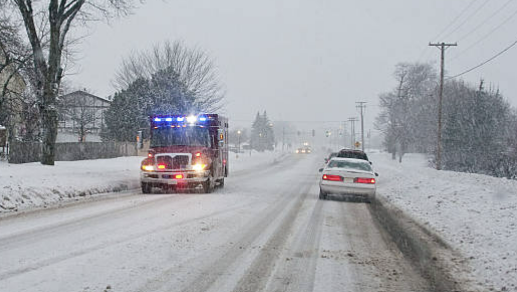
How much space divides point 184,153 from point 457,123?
1689 inches

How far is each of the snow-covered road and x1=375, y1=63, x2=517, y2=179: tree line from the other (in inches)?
1064

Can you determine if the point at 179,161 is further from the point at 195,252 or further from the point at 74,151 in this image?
the point at 74,151

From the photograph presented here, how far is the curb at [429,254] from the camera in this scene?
255 inches

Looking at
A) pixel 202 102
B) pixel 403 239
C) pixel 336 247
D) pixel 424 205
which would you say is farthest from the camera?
pixel 202 102

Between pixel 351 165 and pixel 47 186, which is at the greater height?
pixel 351 165

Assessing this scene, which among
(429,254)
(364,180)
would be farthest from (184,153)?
(429,254)

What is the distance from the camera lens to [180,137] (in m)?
18.7

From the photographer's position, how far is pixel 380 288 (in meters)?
6.10

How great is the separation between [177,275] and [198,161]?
451 inches

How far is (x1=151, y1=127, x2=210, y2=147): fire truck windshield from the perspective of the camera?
18.7 metres

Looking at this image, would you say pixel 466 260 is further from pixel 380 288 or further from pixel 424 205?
pixel 424 205

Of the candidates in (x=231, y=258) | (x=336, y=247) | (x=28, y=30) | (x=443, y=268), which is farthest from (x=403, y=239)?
(x=28, y=30)

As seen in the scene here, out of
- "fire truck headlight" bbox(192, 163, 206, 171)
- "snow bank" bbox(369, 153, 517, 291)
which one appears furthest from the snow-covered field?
"fire truck headlight" bbox(192, 163, 206, 171)

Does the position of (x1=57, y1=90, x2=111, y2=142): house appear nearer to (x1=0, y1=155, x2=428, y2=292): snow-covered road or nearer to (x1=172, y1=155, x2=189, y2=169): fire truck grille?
Result: (x1=172, y1=155, x2=189, y2=169): fire truck grille
